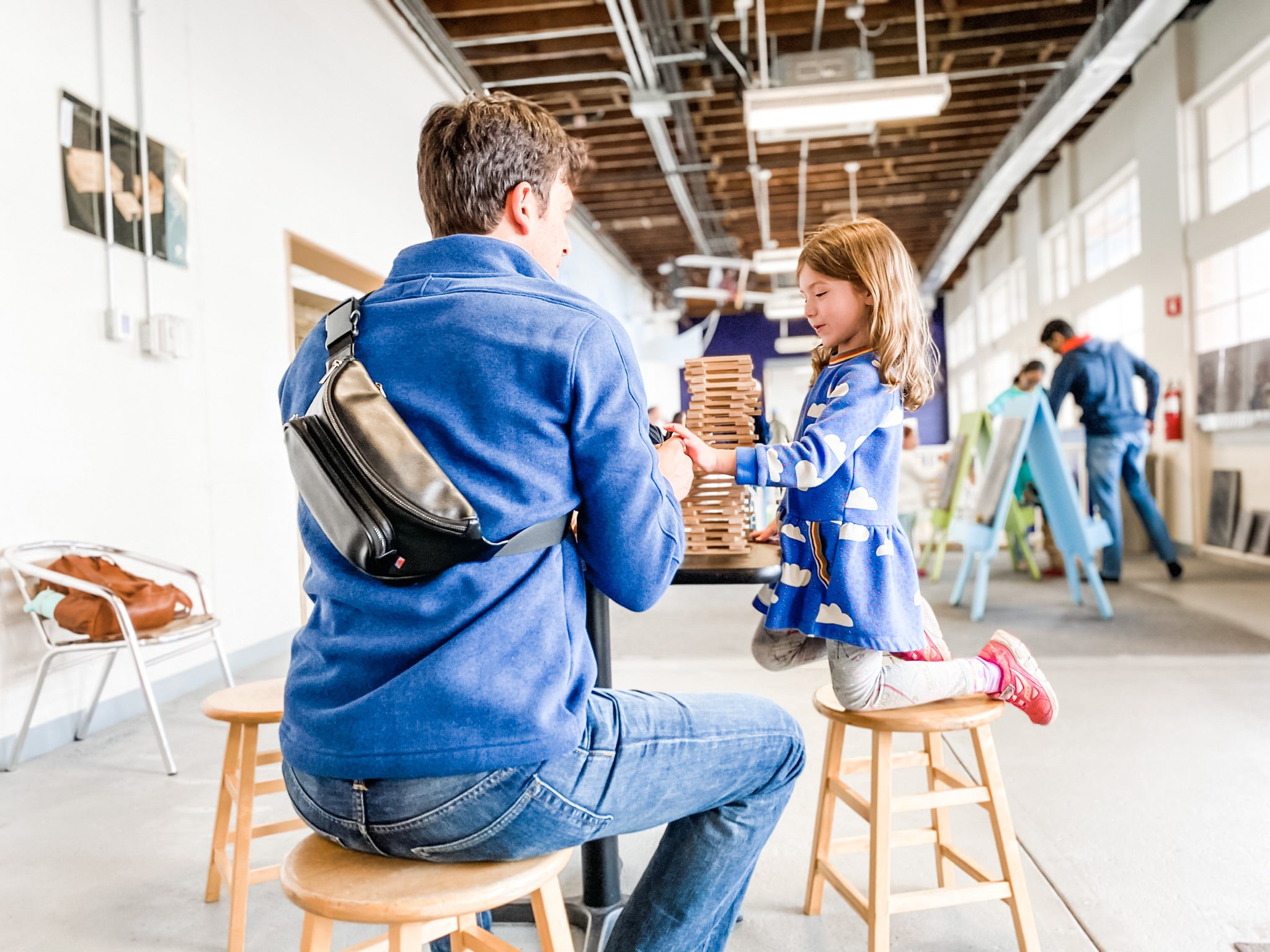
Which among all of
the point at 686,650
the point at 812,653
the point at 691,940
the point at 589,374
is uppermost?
the point at 589,374

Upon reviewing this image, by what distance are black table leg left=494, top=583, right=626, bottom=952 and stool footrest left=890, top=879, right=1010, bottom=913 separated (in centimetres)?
55

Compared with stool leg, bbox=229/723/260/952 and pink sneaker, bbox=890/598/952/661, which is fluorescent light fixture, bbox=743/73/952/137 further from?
stool leg, bbox=229/723/260/952

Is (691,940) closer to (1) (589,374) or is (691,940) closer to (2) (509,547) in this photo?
(2) (509,547)

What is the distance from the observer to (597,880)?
182 cm

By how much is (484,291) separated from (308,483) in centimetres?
28

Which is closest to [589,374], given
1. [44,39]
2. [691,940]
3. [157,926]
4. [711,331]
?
[691,940]

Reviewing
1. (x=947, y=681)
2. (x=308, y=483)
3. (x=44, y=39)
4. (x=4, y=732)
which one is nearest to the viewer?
(x=308, y=483)

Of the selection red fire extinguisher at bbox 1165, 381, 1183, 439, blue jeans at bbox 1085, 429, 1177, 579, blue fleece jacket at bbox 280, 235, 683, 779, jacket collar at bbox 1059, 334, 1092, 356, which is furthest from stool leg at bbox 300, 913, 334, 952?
red fire extinguisher at bbox 1165, 381, 1183, 439

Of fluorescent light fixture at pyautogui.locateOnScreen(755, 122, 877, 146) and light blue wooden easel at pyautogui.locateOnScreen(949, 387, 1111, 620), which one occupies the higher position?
fluorescent light fixture at pyautogui.locateOnScreen(755, 122, 877, 146)

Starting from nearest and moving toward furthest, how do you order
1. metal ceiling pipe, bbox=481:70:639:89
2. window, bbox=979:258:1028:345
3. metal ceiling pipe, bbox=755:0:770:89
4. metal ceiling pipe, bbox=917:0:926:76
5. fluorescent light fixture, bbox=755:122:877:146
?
metal ceiling pipe, bbox=917:0:926:76 < metal ceiling pipe, bbox=755:0:770:89 < metal ceiling pipe, bbox=481:70:639:89 < fluorescent light fixture, bbox=755:122:877:146 < window, bbox=979:258:1028:345

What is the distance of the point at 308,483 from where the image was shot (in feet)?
3.14

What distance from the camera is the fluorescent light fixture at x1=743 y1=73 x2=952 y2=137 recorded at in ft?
18.4

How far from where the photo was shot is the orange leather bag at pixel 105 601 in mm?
2816

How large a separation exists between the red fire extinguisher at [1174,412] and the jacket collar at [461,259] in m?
7.59
